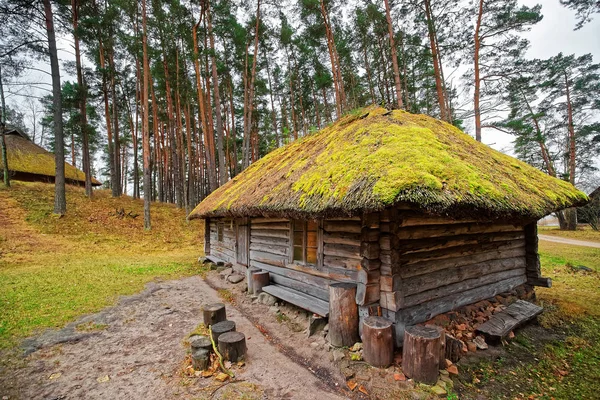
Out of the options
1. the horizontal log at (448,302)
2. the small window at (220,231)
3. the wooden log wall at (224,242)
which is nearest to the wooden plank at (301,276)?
the horizontal log at (448,302)

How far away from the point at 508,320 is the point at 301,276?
151 inches

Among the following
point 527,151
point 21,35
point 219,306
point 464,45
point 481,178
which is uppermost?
point 21,35

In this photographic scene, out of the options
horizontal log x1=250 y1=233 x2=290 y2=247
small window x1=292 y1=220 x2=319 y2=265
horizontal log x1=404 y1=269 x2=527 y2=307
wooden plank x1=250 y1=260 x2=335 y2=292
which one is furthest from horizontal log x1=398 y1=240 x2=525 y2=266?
horizontal log x1=250 y1=233 x2=290 y2=247

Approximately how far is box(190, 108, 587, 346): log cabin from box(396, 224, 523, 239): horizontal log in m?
0.02

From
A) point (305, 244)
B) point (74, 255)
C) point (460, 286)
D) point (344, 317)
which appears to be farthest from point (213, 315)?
point (74, 255)

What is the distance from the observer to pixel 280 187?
5340 mm

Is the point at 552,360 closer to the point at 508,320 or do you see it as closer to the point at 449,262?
the point at 508,320

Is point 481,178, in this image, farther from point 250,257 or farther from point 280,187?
point 250,257

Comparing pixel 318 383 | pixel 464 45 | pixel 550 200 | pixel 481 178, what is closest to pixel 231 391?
pixel 318 383

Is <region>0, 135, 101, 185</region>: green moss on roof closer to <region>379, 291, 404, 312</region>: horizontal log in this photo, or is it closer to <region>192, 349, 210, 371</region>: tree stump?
<region>192, 349, 210, 371</region>: tree stump

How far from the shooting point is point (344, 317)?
3844 millimetres

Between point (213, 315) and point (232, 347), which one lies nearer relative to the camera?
point (232, 347)

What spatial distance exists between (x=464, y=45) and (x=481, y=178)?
1035cm

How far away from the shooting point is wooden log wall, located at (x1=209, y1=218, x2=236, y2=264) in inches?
354
